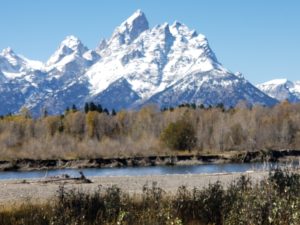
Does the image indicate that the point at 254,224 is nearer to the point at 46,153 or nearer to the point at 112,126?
the point at 46,153

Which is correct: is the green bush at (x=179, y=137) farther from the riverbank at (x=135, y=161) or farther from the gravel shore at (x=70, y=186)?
the gravel shore at (x=70, y=186)

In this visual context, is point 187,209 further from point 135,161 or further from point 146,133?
point 146,133

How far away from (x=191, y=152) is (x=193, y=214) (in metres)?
105

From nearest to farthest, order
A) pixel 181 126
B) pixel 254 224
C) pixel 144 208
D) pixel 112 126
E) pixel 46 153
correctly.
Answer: pixel 254 224, pixel 144 208, pixel 46 153, pixel 181 126, pixel 112 126

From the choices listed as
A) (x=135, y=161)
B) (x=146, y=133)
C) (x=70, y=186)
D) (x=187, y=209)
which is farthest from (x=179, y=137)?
(x=187, y=209)

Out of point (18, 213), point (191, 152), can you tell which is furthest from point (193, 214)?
point (191, 152)

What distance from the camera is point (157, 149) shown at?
126m

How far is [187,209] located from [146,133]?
133 meters

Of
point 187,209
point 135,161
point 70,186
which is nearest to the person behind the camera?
point 187,209

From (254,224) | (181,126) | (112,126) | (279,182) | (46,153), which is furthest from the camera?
(112,126)

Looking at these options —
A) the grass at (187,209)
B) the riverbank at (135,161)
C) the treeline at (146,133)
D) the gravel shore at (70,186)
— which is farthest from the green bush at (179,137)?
the grass at (187,209)

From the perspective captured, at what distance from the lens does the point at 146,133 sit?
15062 cm

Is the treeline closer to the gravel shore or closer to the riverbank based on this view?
the riverbank

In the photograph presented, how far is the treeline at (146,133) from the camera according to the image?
4953 inches
